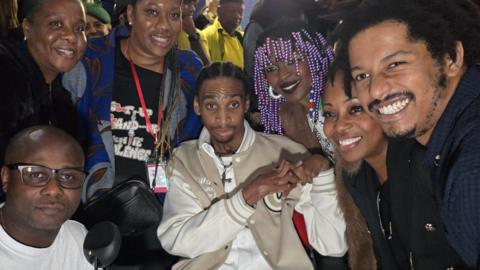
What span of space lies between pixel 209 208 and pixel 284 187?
42 centimetres

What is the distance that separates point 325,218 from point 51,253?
1395 mm

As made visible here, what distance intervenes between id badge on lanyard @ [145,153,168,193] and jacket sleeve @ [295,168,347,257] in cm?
81

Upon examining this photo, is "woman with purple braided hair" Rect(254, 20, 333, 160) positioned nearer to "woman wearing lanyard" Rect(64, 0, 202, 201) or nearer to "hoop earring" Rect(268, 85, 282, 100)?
"hoop earring" Rect(268, 85, 282, 100)

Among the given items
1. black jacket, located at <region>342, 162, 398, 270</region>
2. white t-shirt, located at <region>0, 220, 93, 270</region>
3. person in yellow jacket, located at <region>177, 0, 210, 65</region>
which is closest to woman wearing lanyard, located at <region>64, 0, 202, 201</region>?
white t-shirt, located at <region>0, 220, 93, 270</region>

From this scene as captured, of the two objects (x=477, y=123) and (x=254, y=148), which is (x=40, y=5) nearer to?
(x=254, y=148)

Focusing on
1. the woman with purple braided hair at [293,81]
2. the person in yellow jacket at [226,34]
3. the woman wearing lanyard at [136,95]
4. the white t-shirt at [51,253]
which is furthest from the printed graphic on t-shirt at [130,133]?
the person in yellow jacket at [226,34]

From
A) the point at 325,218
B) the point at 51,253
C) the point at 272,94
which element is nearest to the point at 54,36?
the point at 51,253

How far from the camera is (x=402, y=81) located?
262 centimetres

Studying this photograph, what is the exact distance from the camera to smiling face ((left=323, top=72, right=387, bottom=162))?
3318 mm

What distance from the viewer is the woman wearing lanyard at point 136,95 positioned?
3783 mm

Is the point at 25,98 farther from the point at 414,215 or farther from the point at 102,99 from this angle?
the point at 414,215

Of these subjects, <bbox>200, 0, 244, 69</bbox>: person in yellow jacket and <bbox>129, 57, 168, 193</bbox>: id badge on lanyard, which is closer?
<bbox>129, 57, 168, 193</bbox>: id badge on lanyard

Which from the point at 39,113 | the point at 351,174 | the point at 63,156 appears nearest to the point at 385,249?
the point at 351,174

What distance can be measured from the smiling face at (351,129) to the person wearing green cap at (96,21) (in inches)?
99.0
